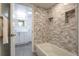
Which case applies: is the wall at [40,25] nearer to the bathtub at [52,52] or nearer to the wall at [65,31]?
the wall at [65,31]

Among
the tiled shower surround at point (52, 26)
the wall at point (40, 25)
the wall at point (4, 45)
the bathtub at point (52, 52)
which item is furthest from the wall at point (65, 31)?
the wall at point (4, 45)

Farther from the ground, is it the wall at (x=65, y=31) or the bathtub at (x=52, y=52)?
the wall at (x=65, y=31)

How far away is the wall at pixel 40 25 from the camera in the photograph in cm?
370

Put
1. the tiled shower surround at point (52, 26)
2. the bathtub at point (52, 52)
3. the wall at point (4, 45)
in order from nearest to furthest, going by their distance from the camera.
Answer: the wall at point (4, 45) → the bathtub at point (52, 52) → the tiled shower surround at point (52, 26)

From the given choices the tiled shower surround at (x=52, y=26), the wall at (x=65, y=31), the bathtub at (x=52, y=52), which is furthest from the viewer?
the tiled shower surround at (x=52, y=26)

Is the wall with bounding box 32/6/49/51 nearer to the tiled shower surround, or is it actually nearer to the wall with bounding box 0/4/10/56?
the tiled shower surround

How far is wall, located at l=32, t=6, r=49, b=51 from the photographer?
3699mm

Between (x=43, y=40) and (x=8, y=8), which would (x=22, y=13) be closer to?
(x=43, y=40)

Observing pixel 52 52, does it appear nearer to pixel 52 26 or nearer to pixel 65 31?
pixel 65 31

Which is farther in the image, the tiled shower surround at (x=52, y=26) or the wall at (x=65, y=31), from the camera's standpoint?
the tiled shower surround at (x=52, y=26)

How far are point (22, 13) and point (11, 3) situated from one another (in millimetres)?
2765

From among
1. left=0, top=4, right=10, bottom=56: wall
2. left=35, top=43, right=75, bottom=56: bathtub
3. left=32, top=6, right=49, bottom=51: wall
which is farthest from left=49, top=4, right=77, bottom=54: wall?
left=0, top=4, right=10, bottom=56: wall

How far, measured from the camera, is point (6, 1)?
4.38ft

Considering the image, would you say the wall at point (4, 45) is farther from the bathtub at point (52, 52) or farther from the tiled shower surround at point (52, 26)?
the tiled shower surround at point (52, 26)
